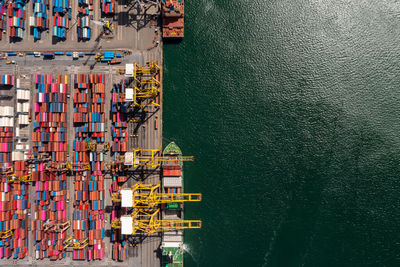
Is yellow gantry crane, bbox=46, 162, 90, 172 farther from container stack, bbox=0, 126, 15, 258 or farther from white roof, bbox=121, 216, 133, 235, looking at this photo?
white roof, bbox=121, 216, 133, 235

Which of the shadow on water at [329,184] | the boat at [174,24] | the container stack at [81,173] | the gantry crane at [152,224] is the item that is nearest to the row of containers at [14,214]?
the container stack at [81,173]

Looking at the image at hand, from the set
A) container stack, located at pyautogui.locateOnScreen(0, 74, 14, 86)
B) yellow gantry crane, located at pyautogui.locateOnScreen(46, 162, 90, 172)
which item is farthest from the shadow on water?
container stack, located at pyautogui.locateOnScreen(0, 74, 14, 86)

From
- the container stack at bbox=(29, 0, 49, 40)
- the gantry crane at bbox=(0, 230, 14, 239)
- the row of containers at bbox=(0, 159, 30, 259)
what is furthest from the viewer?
the container stack at bbox=(29, 0, 49, 40)

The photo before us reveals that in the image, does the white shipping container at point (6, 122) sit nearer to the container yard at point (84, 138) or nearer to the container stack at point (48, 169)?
the container yard at point (84, 138)

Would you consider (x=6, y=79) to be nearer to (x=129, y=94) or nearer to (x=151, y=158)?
(x=129, y=94)

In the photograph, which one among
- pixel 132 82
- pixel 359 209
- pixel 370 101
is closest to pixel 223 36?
pixel 132 82

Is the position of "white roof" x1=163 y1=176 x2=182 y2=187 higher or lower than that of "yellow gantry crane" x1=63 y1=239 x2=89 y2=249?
higher
